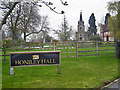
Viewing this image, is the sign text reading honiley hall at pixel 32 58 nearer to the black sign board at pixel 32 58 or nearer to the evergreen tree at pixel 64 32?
the black sign board at pixel 32 58

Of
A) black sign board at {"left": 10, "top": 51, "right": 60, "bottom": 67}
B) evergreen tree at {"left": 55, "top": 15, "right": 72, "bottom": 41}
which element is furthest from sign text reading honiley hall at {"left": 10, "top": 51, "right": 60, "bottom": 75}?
evergreen tree at {"left": 55, "top": 15, "right": 72, "bottom": 41}

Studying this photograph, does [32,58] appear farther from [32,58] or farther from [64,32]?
[64,32]

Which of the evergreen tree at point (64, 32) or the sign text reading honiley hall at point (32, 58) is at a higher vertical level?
the evergreen tree at point (64, 32)

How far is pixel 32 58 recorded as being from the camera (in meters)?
6.12

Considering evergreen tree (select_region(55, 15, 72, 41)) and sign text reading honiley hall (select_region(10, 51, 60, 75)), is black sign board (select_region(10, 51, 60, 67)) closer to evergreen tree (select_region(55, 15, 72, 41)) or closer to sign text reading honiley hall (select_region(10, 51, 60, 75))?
sign text reading honiley hall (select_region(10, 51, 60, 75))

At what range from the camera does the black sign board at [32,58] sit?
6.00 m

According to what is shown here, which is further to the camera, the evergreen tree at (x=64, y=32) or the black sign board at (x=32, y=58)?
the evergreen tree at (x=64, y=32)

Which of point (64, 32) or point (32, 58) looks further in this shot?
point (64, 32)

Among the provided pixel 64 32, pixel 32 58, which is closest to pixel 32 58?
pixel 32 58

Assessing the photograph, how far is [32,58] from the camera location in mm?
6117

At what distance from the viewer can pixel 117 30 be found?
1241cm

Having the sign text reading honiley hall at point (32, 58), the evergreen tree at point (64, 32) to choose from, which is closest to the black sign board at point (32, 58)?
the sign text reading honiley hall at point (32, 58)

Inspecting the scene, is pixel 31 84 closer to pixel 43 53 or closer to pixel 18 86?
pixel 18 86

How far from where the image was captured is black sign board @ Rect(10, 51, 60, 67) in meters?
6.00
